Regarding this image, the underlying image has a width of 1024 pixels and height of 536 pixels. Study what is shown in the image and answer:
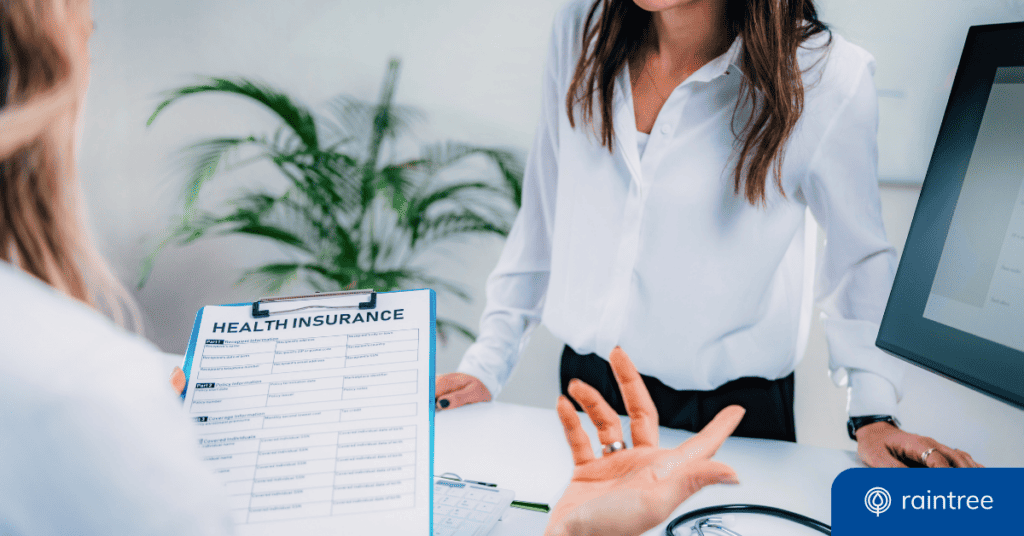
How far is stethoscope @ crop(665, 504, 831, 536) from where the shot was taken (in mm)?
624

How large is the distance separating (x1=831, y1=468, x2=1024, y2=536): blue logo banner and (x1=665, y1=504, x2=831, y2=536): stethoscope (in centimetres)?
26

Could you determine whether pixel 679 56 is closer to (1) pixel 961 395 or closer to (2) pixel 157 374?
(1) pixel 961 395

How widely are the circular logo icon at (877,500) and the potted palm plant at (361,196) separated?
1.47 meters

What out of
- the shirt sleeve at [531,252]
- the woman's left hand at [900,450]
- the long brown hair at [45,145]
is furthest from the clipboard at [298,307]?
the woman's left hand at [900,450]

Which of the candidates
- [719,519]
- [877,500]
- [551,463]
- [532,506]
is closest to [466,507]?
[532,506]

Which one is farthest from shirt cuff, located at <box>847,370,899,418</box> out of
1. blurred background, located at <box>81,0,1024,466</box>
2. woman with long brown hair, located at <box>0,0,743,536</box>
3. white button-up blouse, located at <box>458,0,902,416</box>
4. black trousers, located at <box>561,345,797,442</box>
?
woman with long brown hair, located at <box>0,0,743,536</box>

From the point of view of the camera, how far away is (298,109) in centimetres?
187

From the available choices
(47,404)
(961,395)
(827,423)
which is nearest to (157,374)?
(47,404)

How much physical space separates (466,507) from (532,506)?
0.27ft

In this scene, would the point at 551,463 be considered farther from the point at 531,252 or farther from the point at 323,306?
the point at 531,252

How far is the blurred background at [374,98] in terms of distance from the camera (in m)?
1.38

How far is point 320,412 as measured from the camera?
0.54m

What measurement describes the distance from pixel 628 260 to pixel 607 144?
8.5 inches

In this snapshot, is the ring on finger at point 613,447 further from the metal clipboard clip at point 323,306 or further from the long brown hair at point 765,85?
the long brown hair at point 765,85
